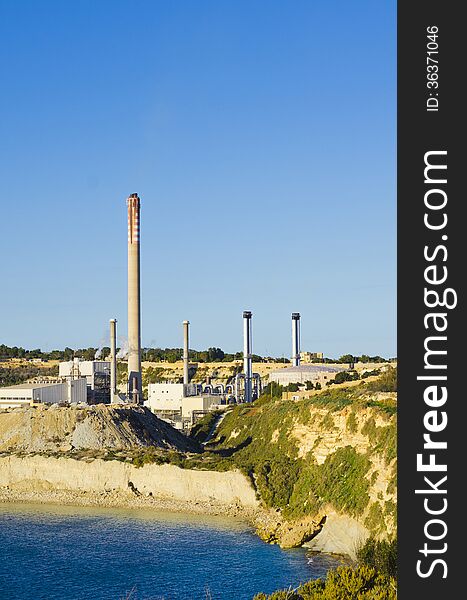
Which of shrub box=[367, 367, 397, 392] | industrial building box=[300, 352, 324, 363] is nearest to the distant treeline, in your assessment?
industrial building box=[300, 352, 324, 363]

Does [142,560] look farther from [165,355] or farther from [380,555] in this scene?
[165,355]

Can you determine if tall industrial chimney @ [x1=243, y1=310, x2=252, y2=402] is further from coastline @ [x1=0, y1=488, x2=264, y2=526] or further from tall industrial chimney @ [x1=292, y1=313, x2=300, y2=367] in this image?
coastline @ [x1=0, y1=488, x2=264, y2=526]

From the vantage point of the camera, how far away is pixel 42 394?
8412cm

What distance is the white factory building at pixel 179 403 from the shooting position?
8318cm

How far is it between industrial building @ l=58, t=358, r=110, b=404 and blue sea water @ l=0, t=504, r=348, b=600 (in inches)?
1783

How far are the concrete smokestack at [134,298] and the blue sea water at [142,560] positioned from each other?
35.5 metres

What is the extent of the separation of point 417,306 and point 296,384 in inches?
3007

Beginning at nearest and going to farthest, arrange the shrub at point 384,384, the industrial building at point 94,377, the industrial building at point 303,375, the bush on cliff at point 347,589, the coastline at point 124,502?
the bush on cliff at point 347,589 → the coastline at point 124,502 → the shrub at point 384,384 → the industrial building at point 303,375 → the industrial building at point 94,377

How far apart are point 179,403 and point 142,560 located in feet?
161

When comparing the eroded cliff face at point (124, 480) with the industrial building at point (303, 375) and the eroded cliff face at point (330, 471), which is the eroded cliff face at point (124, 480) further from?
the industrial building at point (303, 375)

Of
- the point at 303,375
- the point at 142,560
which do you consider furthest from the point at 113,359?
the point at 142,560

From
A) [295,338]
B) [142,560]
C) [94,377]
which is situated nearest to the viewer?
[142,560]

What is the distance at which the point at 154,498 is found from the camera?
52.7m

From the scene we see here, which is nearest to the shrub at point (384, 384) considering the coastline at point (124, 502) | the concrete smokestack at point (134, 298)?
the coastline at point (124, 502)
